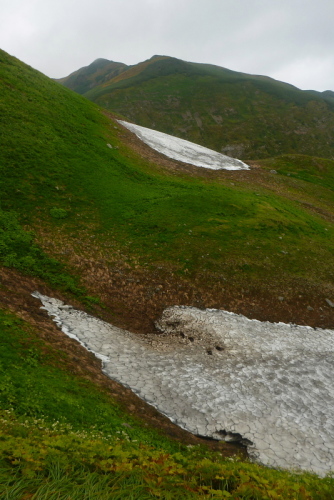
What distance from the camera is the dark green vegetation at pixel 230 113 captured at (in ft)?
417

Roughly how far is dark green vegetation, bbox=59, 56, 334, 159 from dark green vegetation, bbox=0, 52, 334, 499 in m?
81.5

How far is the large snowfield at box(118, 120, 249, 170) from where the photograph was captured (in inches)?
1989

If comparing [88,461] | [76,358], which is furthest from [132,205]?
[88,461]

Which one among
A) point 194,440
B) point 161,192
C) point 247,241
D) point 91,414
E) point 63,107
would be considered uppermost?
point 63,107

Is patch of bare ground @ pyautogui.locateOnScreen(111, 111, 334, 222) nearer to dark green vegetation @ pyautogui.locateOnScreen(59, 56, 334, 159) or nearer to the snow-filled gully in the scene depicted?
the snow-filled gully

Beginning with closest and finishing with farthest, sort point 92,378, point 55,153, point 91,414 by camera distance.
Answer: point 91,414, point 92,378, point 55,153

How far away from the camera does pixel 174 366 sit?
611 inches

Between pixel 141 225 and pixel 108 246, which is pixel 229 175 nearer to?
pixel 141 225

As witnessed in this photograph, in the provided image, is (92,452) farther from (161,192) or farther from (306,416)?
(161,192)

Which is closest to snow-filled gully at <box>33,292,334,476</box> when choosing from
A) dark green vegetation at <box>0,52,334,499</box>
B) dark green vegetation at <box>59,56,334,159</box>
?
dark green vegetation at <box>0,52,334,499</box>

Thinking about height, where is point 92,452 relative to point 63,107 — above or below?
below

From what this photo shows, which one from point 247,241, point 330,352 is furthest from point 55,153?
point 330,352

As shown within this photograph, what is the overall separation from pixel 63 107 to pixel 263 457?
4280 centimetres

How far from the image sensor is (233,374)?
15.6 m
